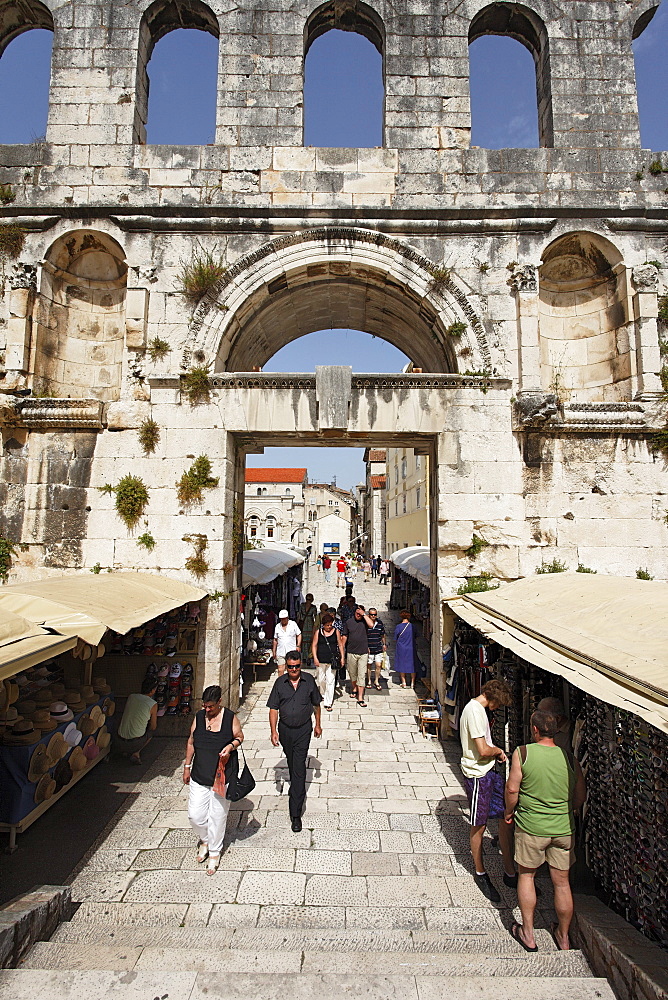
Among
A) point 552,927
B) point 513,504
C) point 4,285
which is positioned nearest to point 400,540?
point 513,504

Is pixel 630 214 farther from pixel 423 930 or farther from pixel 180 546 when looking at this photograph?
pixel 423 930

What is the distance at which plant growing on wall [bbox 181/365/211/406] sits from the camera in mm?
7414

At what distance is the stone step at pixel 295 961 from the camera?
3059 millimetres

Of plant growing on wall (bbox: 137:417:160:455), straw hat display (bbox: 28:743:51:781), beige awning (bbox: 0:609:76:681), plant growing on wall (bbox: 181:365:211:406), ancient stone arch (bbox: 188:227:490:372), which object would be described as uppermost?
ancient stone arch (bbox: 188:227:490:372)

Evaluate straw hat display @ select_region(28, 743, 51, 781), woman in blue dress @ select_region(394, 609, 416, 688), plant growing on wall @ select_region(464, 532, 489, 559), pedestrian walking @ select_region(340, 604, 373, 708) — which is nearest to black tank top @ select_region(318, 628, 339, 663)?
pedestrian walking @ select_region(340, 604, 373, 708)

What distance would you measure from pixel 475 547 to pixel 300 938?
4838 mm

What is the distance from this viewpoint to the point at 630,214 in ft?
25.3

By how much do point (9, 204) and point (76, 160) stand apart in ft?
3.80

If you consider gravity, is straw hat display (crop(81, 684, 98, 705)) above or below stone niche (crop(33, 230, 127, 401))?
below

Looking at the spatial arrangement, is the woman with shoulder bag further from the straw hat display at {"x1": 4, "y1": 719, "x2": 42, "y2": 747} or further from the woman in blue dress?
the woman in blue dress

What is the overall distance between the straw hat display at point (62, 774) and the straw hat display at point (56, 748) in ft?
0.61

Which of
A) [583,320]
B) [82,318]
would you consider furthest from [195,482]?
[583,320]

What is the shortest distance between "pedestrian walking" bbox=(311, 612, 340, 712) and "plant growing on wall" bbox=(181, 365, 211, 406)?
148 inches

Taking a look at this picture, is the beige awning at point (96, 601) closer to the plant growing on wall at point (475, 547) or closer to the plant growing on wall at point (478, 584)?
Result: the plant growing on wall at point (478, 584)
